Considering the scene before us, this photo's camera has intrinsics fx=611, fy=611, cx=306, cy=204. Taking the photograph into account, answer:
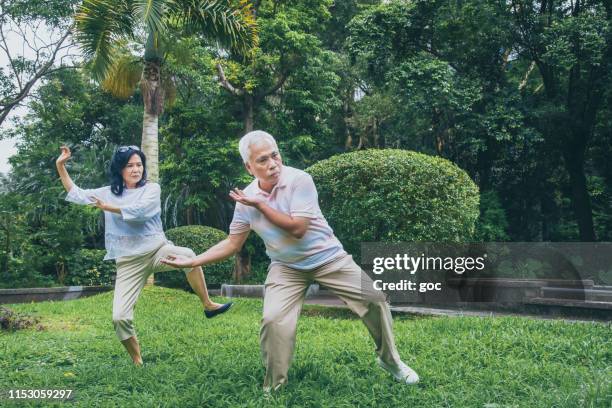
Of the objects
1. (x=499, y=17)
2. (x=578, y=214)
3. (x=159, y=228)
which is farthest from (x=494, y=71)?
(x=159, y=228)

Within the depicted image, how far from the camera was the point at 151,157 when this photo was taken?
1338 cm

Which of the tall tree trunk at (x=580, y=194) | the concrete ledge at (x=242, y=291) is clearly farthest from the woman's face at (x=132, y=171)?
the tall tree trunk at (x=580, y=194)

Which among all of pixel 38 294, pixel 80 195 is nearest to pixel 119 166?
pixel 80 195

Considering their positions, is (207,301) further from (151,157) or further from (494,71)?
(494,71)

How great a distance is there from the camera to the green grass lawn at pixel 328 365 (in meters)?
4.49

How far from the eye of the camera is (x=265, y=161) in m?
4.28

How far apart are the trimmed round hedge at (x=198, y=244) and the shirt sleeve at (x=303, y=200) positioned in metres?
11.1

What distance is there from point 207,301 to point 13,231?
1067 cm

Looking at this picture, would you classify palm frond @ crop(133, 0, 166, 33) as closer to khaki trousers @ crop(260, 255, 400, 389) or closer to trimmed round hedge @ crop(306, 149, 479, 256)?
trimmed round hedge @ crop(306, 149, 479, 256)

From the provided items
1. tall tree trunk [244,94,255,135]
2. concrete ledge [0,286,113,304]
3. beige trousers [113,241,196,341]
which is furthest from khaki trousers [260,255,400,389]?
tall tree trunk [244,94,255,135]

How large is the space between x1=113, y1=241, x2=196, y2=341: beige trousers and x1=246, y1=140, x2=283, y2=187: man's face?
1350mm

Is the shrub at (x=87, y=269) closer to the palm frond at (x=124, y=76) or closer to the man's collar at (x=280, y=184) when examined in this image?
the palm frond at (x=124, y=76)

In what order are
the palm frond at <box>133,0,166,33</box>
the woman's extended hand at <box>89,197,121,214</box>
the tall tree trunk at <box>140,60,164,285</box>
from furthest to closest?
the tall tree trunk at <box>140,60,164,285</box> < the palm frond at <box>133,0,166,33</box> < the woman's extended hand at <box>89,197,121,214</box>

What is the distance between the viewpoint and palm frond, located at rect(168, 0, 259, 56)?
41.2 feet
